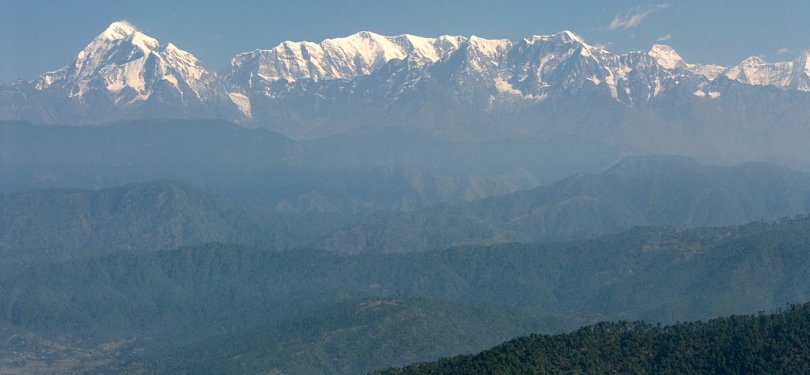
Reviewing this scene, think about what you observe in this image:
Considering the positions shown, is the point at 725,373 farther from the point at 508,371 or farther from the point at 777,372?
the point at 508,371

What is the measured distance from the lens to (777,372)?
194 m

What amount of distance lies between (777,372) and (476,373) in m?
47.0

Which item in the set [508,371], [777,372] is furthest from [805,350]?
[508,371]

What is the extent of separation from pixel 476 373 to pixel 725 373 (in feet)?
131

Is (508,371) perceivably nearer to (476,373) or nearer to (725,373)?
(476,373)

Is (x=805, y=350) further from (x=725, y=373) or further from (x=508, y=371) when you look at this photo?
(x=508, y=371)

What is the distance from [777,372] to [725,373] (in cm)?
862

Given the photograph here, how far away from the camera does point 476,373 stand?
198875 mm

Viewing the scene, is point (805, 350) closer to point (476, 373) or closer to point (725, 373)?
point (725, 373)

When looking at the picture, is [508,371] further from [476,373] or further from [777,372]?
[777,372]

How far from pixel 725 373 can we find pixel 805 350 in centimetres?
1314

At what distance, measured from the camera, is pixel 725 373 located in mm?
199750

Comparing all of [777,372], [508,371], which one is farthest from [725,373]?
[508,371]

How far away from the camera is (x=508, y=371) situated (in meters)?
199
